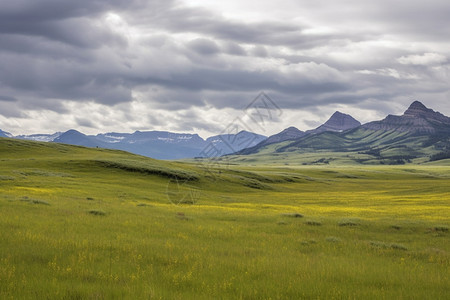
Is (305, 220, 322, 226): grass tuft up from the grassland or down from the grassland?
down

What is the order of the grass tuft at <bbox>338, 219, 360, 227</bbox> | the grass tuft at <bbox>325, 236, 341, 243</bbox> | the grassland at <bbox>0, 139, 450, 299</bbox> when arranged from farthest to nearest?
1. the grass tuft at <bbox>338, 219, 360, 227</bbox>
2. the grass tuft at <bbox>325, 236, 341, 243</bbox>
3. the grassland at <bbox>0, 139, 450, 299</bbox>

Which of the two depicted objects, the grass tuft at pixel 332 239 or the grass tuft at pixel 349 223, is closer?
the grass tuft at pixel 332 239

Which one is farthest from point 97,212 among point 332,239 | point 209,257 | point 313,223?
point 332,239

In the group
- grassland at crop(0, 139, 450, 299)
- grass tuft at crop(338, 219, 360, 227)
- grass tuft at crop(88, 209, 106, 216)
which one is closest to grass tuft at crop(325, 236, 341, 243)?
grassland at crop(0, 139, 450, 299)

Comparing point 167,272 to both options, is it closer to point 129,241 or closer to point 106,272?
point 106,272

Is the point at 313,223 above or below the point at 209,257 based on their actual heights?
below

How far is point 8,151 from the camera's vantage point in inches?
4860

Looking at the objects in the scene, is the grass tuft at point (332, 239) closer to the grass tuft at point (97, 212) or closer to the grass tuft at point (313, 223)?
the grass tuft at point (313, 223)

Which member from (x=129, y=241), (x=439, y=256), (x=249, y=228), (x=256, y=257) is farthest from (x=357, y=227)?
(x=129, y=241)

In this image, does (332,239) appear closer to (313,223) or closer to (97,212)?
(313,223)

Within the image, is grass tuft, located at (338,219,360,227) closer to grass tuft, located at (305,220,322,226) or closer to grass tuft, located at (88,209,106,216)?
grass tuft, located at (305,220,322,226)

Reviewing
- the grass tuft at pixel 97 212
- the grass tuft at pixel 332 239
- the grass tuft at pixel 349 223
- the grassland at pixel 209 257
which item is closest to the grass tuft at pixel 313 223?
the grassland at pixel 209 257

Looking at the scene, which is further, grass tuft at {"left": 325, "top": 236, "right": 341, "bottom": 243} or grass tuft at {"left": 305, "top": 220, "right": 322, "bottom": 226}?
grass tuft at {"left": 305, "top": 220, "right": 322, "bottom": 226}

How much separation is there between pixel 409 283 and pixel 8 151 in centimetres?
13241
